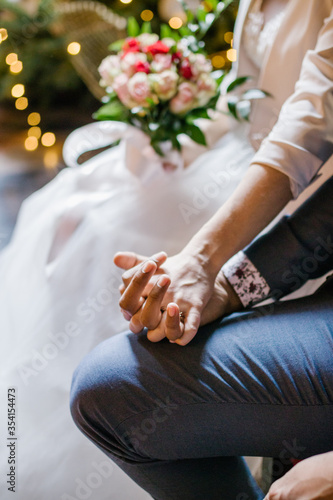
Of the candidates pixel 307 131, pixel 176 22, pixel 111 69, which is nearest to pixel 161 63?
pixel 111 69

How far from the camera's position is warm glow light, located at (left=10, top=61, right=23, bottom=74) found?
3.30 metres

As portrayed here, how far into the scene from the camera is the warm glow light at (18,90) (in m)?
3.53

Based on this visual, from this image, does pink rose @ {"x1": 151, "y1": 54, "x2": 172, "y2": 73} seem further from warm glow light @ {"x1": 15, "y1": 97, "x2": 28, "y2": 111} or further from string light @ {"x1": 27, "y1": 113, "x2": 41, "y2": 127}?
warm glow light @ {"x1": 15, "y1": 97, "x2": 28, "y2": 111}

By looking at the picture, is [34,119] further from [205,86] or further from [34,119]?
[205,86]

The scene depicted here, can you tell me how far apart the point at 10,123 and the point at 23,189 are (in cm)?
119

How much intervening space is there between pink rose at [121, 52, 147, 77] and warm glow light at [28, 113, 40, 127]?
8.12 feet

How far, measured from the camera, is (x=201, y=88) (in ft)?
3.96

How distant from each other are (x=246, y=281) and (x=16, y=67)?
2.98 m

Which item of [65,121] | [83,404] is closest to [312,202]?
[83,404]

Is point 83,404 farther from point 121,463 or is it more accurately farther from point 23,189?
point 23,189

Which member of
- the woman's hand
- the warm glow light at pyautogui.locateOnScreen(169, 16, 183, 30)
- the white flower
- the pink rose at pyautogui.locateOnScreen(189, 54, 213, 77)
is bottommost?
the woman's hand

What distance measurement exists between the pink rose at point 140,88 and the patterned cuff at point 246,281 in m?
0.51

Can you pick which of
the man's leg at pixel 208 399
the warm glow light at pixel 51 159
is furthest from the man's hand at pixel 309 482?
the warm glow light at pixel 51 159

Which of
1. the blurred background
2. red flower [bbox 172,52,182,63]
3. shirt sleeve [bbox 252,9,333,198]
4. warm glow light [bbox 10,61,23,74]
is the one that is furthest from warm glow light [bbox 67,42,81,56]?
shirt sleeve [bbox 252,9,333,198]
